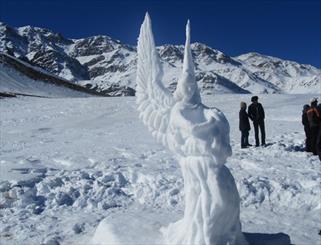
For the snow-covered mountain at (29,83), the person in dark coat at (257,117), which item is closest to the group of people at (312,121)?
the person in dark coat at (257,117)

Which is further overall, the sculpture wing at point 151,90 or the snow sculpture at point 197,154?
the sculpture wing at point 151,90

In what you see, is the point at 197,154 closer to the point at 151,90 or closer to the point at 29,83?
the point at 151,90

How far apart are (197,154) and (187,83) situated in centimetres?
106

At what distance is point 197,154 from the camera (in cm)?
789

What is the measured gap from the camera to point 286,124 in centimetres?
2308

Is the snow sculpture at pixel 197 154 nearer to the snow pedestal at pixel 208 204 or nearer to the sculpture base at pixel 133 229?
the snow pedestal at pixel 208 204

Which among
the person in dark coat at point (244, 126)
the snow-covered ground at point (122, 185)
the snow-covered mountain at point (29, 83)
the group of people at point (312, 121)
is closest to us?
the snow-covered ground at point (122, 185)

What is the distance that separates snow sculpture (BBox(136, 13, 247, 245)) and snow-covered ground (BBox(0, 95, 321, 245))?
2.05 m

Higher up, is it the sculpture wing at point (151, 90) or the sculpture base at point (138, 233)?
the sculpture wing at point (151, 90)

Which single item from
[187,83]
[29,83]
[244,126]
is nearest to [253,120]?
[244,126]

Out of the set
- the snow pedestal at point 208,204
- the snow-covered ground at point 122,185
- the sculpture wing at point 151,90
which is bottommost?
the snow-covered ground at point 122,185

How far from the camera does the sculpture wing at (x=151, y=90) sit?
8.30 m

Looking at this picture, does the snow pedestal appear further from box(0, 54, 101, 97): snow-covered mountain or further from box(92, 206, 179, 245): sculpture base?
box(0, 54, 101, 97): snow-covered mountain

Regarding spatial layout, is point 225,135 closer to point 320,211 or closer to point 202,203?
point 202,203
